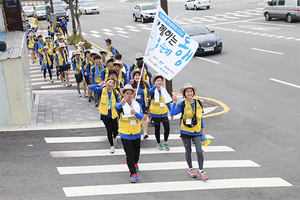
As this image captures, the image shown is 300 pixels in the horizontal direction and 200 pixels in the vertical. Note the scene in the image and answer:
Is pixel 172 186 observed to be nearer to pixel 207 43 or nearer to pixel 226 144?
pixel 226 144

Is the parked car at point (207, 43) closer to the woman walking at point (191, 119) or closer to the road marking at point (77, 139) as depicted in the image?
the road marking at point (77, 139)

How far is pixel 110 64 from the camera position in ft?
32.5

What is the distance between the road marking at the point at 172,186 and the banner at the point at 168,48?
6.73 ft

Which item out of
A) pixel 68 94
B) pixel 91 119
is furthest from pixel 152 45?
pixel 68 94

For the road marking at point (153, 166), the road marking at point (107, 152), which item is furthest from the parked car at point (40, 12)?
the road marking at point (153, 166)

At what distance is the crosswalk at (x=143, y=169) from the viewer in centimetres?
660

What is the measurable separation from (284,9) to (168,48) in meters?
26.2

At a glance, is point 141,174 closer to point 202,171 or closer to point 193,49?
point 202,171

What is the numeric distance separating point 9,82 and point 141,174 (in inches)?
190

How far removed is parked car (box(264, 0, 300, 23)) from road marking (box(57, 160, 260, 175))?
2456 centimetres

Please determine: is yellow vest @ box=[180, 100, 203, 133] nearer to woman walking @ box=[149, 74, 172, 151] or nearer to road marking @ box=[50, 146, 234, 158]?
woman walking @ box=[149, 74, 172, 151]

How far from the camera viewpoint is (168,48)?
7.04 m

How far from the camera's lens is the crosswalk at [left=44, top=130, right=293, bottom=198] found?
6598 millimetres

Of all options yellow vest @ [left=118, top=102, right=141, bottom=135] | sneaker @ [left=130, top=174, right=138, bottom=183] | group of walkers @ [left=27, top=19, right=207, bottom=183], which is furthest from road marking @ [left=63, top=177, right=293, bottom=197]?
yellow vest @ [left=118, top=102, right=141, bottom=135]
